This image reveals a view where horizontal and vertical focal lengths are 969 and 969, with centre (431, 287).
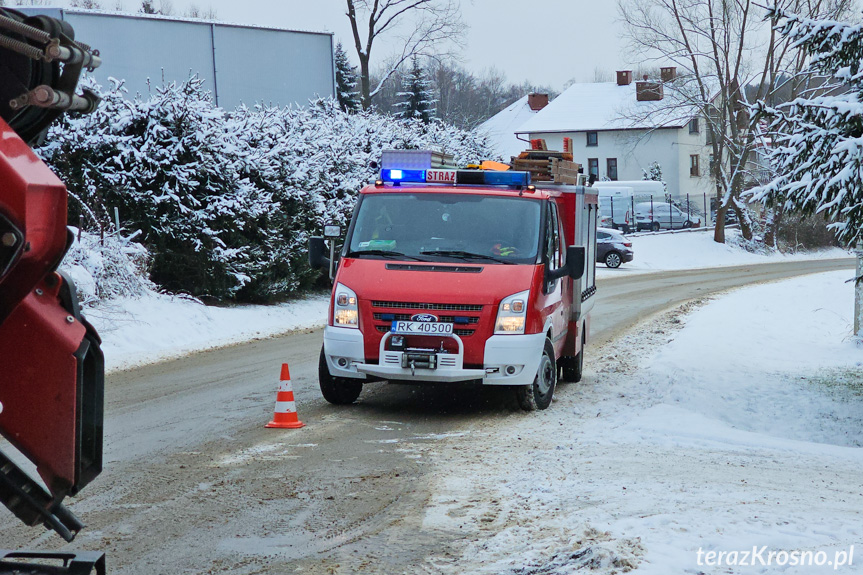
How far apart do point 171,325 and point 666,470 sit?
10.9 m

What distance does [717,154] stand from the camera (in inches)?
1869

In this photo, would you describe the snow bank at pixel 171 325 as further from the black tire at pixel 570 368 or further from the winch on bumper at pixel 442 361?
the black tire at pixel 570 368

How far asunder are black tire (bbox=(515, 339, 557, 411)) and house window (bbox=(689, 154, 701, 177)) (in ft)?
223

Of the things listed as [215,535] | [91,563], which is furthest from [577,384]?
[91,563]

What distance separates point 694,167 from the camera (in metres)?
75.2

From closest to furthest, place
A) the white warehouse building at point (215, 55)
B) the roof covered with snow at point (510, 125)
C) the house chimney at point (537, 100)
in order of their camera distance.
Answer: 1. the white warehouse building at point (215, 55)
2. the roof covered with snow at point (510, 125)
3. the house chimney at point (537, 100)

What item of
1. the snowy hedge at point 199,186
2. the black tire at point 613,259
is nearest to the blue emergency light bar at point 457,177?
the snowy hedge at point 199,186

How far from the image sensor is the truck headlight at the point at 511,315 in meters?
9.28

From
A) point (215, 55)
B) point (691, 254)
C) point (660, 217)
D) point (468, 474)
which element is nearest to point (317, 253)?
point (468, 474)

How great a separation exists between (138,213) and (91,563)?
49.7ft

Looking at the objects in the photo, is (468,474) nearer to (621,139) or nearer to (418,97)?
(418,97)

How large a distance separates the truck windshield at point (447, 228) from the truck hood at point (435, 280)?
166 mm

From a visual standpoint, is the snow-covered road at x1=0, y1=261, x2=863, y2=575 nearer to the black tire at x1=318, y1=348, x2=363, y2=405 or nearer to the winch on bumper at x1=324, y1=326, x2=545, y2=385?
the black tire at x1=318, y1=348, x2=363, y2=405

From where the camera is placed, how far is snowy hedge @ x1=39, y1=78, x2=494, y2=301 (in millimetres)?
17406
